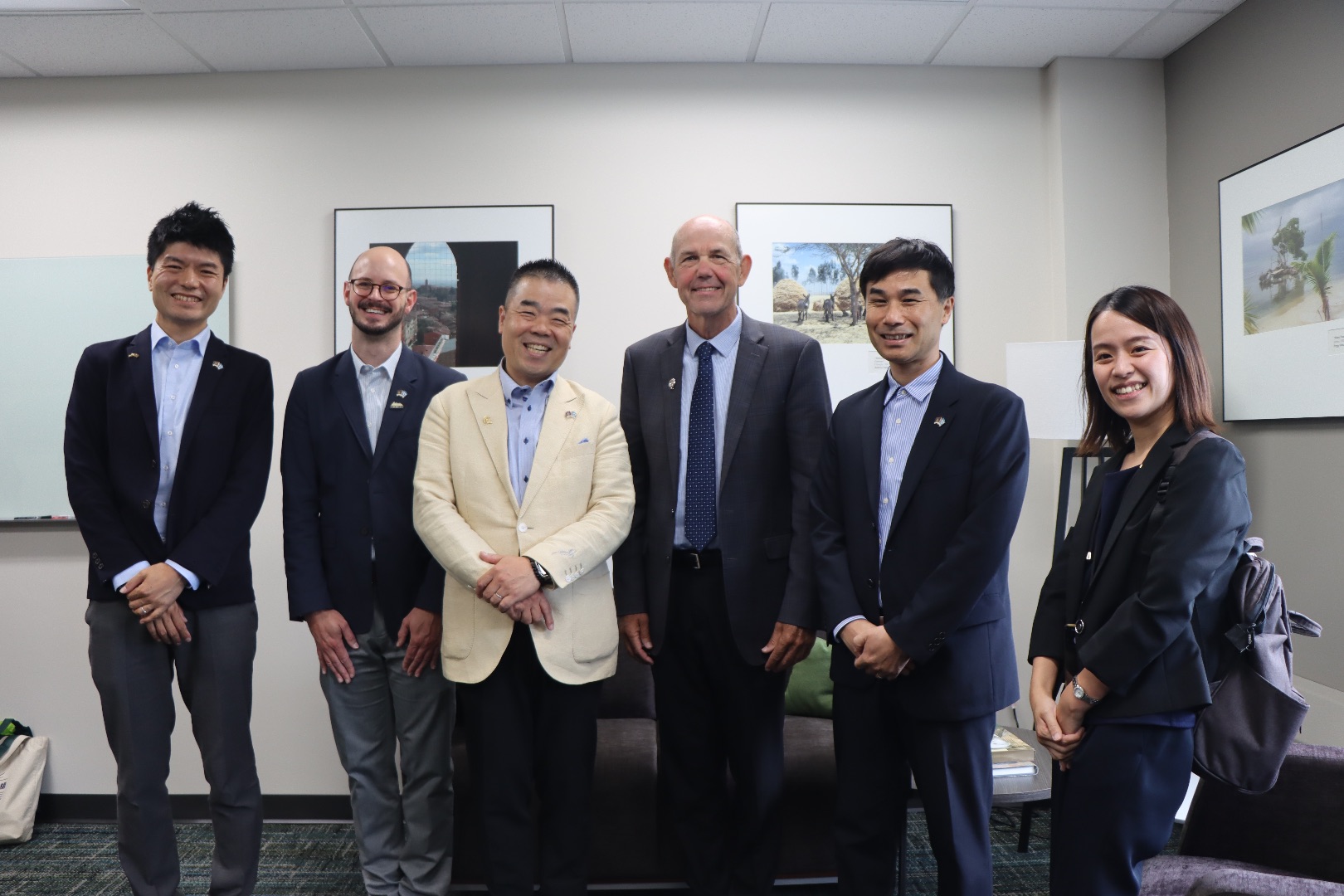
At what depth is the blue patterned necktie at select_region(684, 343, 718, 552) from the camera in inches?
85.8

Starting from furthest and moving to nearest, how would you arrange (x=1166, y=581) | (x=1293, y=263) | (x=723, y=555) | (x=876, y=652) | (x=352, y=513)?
(x=1293, y=263) → (x=352, y=513) → (x=723, y=555) → (x=876, y=652) → (x=1166, y=581)

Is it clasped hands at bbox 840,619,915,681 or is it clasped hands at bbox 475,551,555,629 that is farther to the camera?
clasped hands at bbox 475,551,555,629

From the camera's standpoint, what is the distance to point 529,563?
205cm

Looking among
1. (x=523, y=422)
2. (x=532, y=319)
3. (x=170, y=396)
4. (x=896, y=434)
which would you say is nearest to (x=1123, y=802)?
(x=896, y=434)

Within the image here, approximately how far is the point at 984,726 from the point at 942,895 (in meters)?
0.40

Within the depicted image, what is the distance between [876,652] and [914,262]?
89cm

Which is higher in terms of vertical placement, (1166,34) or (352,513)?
(1166,34)

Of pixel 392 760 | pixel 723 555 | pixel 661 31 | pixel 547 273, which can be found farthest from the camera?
pixel 661 31

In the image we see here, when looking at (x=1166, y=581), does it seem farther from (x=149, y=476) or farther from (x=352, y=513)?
(x=149, y=476)

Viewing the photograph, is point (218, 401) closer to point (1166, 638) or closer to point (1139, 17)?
point (1166, 638)

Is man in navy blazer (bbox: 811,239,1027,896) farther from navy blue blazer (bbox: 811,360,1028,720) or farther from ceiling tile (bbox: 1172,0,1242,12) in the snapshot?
ceiling tile (bbox: 1172,0,1242,12)

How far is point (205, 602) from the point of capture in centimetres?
223

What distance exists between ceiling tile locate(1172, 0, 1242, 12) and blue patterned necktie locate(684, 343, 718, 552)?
243 centimetres

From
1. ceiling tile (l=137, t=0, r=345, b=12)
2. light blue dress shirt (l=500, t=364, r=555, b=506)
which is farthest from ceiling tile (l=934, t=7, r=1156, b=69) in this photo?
ceiling tile (l=137, t=0, r=345, b=12)
